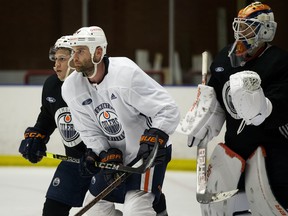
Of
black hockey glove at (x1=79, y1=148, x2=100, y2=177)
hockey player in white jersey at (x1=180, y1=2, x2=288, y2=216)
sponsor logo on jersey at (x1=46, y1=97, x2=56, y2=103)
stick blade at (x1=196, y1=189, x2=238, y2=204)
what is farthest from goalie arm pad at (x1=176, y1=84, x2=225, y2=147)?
sponsor logo on jersey at (x1=46, y1=97, x2=56, y2=103)

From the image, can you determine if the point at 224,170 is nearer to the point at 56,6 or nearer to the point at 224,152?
the point at 224,152

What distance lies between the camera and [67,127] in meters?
3.56

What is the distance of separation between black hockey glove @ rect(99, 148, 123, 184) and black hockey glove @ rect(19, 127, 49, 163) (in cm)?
44

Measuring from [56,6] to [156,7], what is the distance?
102cm

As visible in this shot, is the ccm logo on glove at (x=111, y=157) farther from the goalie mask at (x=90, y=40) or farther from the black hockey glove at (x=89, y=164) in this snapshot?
the goalie mask at (x=90, y=40)

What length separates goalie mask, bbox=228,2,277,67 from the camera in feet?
9.85

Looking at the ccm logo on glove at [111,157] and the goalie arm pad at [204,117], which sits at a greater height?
the goalie arm pad at [204,117]

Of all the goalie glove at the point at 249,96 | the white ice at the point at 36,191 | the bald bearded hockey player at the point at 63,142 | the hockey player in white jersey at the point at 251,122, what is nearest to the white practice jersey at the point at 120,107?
the hockey player in white jersey at the point at 251,122

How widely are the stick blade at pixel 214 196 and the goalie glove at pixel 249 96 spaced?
1.00 feet

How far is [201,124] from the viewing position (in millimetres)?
3156

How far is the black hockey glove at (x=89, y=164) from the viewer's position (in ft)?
10.7

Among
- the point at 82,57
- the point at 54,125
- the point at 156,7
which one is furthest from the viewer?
the point at 156,7

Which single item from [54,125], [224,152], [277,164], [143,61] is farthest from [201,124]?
[143,61]

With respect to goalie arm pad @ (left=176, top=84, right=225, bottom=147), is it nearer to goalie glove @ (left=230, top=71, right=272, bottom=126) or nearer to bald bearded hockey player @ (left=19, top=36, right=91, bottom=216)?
goalie glove @ (left=230, top=71, right=272, bottom=126)
